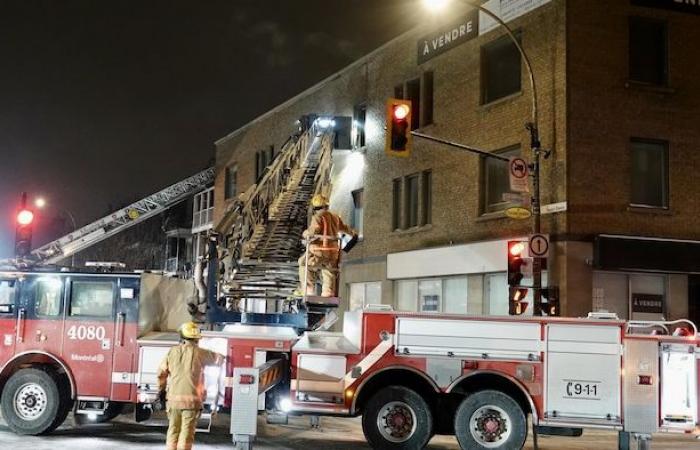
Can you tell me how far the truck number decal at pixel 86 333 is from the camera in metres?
10.7

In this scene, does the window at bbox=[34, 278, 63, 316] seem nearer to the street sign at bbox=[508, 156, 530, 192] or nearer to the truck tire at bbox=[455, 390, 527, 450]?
the truck tire at bbox=[455, 390, 527, 450]

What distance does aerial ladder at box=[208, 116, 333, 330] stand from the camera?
511 inches

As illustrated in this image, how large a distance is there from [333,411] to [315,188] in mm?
6171

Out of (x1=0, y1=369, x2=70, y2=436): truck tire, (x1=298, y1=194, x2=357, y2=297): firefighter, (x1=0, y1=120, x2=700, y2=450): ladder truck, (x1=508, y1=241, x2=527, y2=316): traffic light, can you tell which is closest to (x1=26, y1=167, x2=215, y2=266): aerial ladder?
(x1=0, y1=120, x2=700, y2=450): ladder truck

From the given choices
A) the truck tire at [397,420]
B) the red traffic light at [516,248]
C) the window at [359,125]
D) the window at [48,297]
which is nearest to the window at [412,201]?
the window at [359,125]

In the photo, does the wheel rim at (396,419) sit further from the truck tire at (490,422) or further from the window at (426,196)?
the window at (426,196)

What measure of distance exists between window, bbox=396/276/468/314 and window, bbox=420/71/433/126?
462 cm

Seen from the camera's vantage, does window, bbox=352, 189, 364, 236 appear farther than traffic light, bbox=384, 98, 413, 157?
Yes

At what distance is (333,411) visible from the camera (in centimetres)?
976

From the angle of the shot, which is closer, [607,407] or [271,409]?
[607,407]

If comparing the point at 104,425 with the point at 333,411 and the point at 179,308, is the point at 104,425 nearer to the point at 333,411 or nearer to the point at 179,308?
the point at 179,308

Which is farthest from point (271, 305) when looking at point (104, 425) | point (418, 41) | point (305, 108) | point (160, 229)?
point (160, 229)

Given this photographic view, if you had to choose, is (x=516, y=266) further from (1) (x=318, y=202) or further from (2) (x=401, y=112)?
(1) (x=318, y=202)

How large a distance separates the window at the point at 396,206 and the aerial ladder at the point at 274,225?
8357 mm
